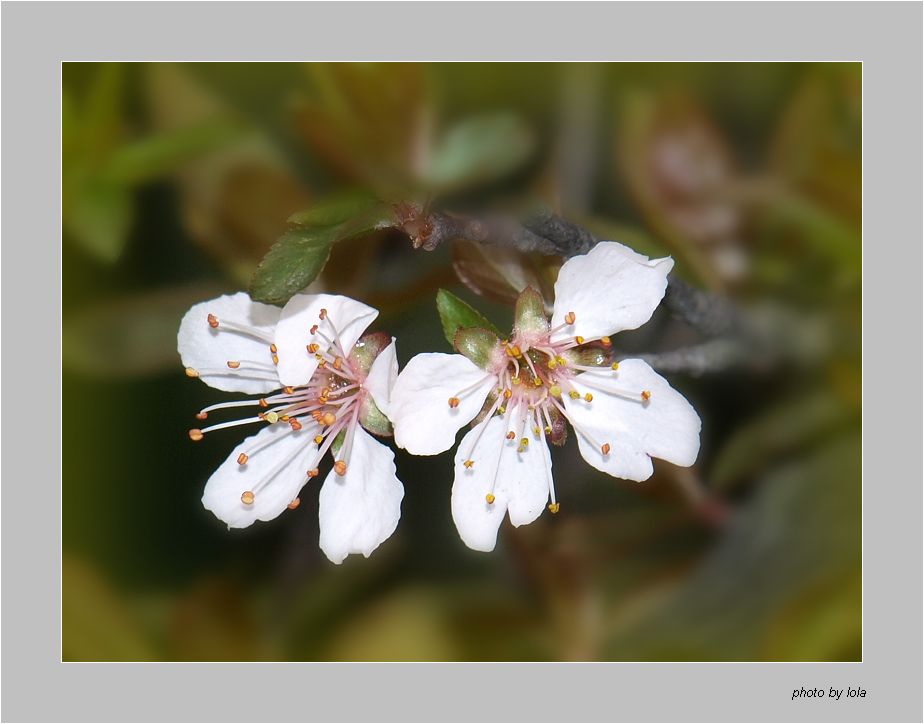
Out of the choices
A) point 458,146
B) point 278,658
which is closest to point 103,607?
point 278,658

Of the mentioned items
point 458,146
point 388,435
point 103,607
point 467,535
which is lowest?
point 103,607

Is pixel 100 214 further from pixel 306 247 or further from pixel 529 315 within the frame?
pixel 529 315

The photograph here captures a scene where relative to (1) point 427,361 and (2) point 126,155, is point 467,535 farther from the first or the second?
(2) point 126,155

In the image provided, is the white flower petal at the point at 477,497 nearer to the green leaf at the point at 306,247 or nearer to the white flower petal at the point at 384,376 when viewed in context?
the white flower petal at the point at 384,376

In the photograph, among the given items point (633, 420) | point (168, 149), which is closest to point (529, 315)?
point (633, 420)

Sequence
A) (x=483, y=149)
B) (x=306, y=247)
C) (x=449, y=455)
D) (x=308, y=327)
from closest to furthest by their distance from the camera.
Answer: (x=306, y=247), (x=308, y=327), (x=449, y=455), (x=483, y=149)

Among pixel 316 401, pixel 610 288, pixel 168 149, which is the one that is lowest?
pixel 316 401

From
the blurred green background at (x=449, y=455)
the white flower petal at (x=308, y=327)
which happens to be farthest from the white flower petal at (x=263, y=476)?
the blurred green background at (x=449, y=455)
